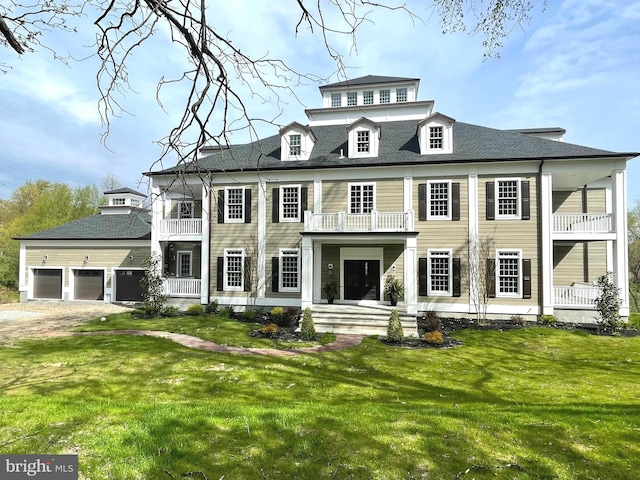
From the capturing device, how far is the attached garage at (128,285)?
69.1 ft

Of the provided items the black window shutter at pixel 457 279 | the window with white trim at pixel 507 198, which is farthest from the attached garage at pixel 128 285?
the window with white trim at pixel 507 198

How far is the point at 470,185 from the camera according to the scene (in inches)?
613

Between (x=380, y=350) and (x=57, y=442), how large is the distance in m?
8.67

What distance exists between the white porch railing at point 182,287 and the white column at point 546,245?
16.2 m

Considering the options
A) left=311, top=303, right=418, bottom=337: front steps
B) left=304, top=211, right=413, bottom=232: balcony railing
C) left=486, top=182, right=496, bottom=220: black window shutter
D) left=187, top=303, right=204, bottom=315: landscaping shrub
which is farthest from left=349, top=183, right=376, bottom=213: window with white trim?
left=187, top=303, right=204, bottom=315: landscaping shrub

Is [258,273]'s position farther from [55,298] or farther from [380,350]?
[55,298]

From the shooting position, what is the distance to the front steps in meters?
13.6

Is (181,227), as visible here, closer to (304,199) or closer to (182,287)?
(182,287)

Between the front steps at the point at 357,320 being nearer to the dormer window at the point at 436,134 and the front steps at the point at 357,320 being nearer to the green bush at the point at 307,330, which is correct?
the green bush at the point at 307,330

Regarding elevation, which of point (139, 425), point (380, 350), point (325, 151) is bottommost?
point (380, 350)

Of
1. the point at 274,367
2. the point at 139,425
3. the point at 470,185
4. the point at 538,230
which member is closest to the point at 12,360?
the point at 274,367

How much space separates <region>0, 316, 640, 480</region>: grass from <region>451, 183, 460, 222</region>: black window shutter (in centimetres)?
760

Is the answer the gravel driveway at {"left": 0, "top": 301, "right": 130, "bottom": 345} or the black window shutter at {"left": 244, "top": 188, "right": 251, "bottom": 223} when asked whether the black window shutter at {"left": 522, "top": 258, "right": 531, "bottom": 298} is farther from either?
the gravel driveway at {"left": 0, "top": 301, "right": 130, "bottom": 345}

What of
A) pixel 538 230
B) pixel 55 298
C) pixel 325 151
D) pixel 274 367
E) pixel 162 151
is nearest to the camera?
pixel 162 151
